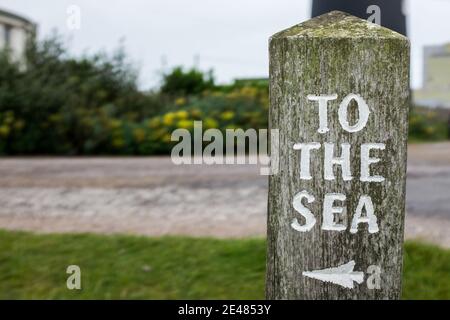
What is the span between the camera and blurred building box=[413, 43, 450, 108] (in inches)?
1518

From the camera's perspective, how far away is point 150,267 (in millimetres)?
4277

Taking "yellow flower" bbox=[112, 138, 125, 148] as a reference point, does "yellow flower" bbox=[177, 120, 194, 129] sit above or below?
above

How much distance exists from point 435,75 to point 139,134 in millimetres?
31303

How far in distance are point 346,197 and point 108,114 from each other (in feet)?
40.1

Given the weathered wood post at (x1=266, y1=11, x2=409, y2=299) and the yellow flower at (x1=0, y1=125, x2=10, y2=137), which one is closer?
the weathered wood post at (x1=266, y1=11, x2=409, y2=299)

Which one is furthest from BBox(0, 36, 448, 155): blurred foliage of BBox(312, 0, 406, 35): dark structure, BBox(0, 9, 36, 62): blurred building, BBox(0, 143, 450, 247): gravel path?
BBox(0, 9, 36, 62): blurred building

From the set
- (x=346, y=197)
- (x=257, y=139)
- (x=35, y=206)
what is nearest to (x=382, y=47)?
(x=346, y=197)

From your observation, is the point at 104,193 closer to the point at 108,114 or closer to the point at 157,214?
the point at 157,214

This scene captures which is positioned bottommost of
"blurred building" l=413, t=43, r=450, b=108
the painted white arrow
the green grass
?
the green grass

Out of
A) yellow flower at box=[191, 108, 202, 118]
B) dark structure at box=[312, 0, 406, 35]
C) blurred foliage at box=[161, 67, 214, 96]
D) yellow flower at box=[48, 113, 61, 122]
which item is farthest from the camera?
blurred foliage at box=[161, 67, 214, 96]

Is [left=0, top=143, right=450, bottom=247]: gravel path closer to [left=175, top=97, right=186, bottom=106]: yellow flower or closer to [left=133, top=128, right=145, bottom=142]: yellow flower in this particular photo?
[left=133, top=128, right=145, bottom=142]: yellow flower

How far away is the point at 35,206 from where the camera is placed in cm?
643

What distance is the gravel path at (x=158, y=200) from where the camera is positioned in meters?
5.47
